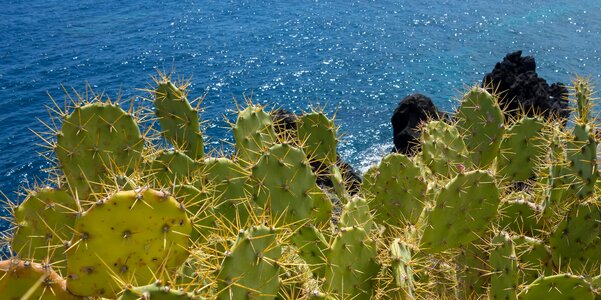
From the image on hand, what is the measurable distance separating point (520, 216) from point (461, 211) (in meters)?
0.82

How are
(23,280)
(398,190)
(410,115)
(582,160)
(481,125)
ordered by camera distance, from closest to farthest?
(23,280) < (582,160) < (398,190) < (481,125) < (410,115)

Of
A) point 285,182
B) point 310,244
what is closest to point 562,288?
point 310,244

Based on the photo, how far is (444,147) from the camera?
5.09 meters

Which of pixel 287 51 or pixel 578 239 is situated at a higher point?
pixel 578 239

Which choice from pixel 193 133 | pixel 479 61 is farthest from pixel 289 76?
pixel 193 133

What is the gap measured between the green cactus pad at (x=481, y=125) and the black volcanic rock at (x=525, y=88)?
324 inches

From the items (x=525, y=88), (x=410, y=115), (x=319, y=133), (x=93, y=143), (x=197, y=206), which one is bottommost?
(x=410, y=115)

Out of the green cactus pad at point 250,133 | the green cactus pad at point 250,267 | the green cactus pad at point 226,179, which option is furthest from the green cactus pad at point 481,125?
the green cactus pad at point 250,267

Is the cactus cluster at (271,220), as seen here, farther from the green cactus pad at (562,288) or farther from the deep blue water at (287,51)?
the deep blue water at (287,51)

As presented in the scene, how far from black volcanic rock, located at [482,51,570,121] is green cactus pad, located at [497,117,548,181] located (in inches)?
320

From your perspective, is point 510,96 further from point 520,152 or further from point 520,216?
point 520,216

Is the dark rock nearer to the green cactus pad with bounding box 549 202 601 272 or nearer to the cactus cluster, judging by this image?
the cactus cluster

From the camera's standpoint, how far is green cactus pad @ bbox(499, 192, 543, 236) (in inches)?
179

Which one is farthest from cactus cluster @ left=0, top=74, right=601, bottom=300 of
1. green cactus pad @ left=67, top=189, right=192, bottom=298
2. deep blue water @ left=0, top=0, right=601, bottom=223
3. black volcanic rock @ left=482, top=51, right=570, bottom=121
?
deep blue water @ left=0, top=0, right=601, bottom=223
